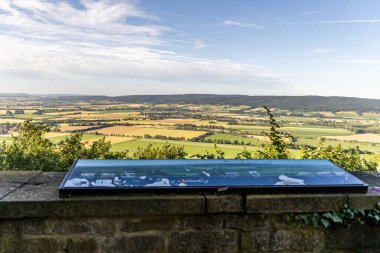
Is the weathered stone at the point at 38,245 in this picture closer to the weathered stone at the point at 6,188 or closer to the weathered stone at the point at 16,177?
the weathered stone at the point at 6,188

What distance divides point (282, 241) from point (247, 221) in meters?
0.32

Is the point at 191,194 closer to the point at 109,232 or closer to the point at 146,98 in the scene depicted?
the point at 109,232

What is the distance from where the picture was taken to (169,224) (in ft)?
9.48

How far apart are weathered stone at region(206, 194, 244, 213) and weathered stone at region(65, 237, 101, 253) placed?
0.87 meters

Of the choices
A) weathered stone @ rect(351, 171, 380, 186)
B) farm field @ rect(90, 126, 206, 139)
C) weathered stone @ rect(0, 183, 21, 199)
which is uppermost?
weathered stone @ rect(0, 183, 21, 199)

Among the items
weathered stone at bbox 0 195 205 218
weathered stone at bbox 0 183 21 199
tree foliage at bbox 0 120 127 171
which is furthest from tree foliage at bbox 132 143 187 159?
weathered stone at bbox 0 195 205 218

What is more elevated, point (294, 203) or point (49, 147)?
point (294, 203)

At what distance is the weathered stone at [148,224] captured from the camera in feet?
9.34

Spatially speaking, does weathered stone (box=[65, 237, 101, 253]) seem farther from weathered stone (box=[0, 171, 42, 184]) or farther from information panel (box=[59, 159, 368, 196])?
weathered stone (box=[0, 171, 42, 184])

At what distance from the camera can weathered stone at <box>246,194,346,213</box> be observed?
2.92m

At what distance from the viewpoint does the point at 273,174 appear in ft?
10.6

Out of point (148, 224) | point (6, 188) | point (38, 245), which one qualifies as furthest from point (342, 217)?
point (6, 188)

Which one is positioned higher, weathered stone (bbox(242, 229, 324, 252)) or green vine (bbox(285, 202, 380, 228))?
green vine (bbox(285, 202, 380, 228))

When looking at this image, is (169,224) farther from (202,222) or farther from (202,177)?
(202,177)
